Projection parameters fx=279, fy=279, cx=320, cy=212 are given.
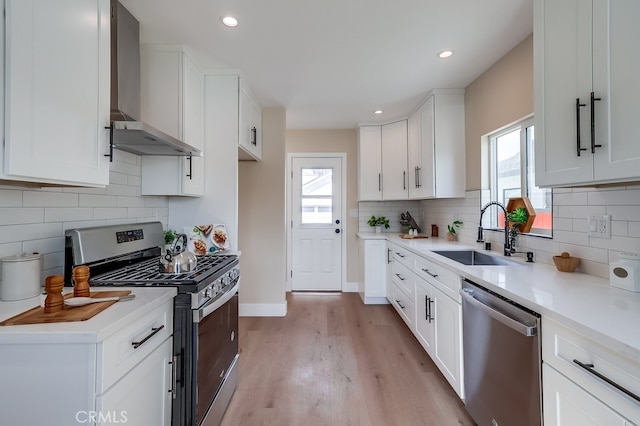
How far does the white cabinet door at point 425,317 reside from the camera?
213cm

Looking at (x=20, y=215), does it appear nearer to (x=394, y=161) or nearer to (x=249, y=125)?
(x=249, y=125)

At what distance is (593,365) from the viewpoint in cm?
88

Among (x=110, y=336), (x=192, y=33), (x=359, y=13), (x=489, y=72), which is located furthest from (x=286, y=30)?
(x=110, y=336)

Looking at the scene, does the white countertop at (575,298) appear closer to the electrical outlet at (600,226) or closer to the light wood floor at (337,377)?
the electrical outlet at (600,226)

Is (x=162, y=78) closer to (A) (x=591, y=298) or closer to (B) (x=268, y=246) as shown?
(B) (x=268, y=246)

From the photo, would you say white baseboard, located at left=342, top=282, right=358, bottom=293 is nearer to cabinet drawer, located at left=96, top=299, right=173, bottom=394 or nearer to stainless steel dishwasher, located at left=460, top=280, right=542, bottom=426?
stainless steel dishwasher, located at left=460, top=280, right=542, bottom=426

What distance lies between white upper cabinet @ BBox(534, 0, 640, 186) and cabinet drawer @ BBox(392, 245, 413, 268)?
137cm

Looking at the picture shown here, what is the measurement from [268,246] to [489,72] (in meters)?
2.73

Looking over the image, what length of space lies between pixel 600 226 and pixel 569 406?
39.3 inches

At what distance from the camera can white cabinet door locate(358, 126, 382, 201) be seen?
3818mm

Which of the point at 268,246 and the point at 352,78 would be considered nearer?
the point at 352,78

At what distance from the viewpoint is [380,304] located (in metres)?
3.65

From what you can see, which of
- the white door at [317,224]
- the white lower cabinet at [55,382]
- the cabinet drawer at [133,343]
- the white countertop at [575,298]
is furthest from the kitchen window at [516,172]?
the white lower cabinet at [55,382]

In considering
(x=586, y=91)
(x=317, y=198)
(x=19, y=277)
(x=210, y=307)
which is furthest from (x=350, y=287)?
(x=19, y=277)
